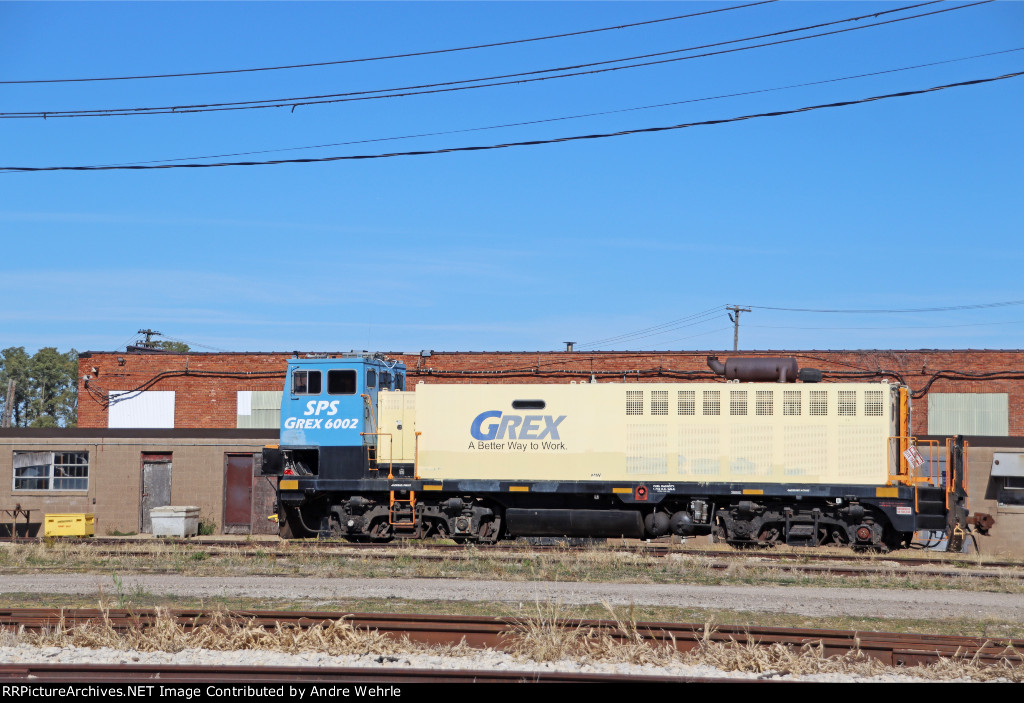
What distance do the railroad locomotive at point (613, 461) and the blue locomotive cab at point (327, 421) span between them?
0.10 feet

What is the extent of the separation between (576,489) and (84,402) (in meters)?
23.2

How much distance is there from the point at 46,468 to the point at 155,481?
11.6 feet

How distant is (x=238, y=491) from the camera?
30.0 m

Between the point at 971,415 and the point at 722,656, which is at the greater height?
the point at 971,415

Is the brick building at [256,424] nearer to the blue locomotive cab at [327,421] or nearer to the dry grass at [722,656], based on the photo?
the blue locomotive cab at [327,421]

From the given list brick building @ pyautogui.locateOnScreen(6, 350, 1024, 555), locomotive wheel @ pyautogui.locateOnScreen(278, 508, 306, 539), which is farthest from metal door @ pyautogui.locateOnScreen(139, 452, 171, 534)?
locomotive wheel @ pyautogui.locateOnScreen(278, 508, 306, 539)

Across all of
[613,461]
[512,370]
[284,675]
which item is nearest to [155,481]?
[512,370]

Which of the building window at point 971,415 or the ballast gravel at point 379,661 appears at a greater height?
the building window at point 971,415

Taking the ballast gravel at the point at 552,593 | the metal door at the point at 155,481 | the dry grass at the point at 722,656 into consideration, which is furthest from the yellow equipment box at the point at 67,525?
the dry grass at the point at 722,656

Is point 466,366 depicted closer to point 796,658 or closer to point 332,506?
point 332,506

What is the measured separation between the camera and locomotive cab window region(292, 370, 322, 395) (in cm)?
2130

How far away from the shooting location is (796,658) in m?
10.5

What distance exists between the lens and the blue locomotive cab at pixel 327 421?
21.1 metres

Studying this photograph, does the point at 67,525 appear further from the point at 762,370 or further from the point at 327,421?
the point at 762,370
